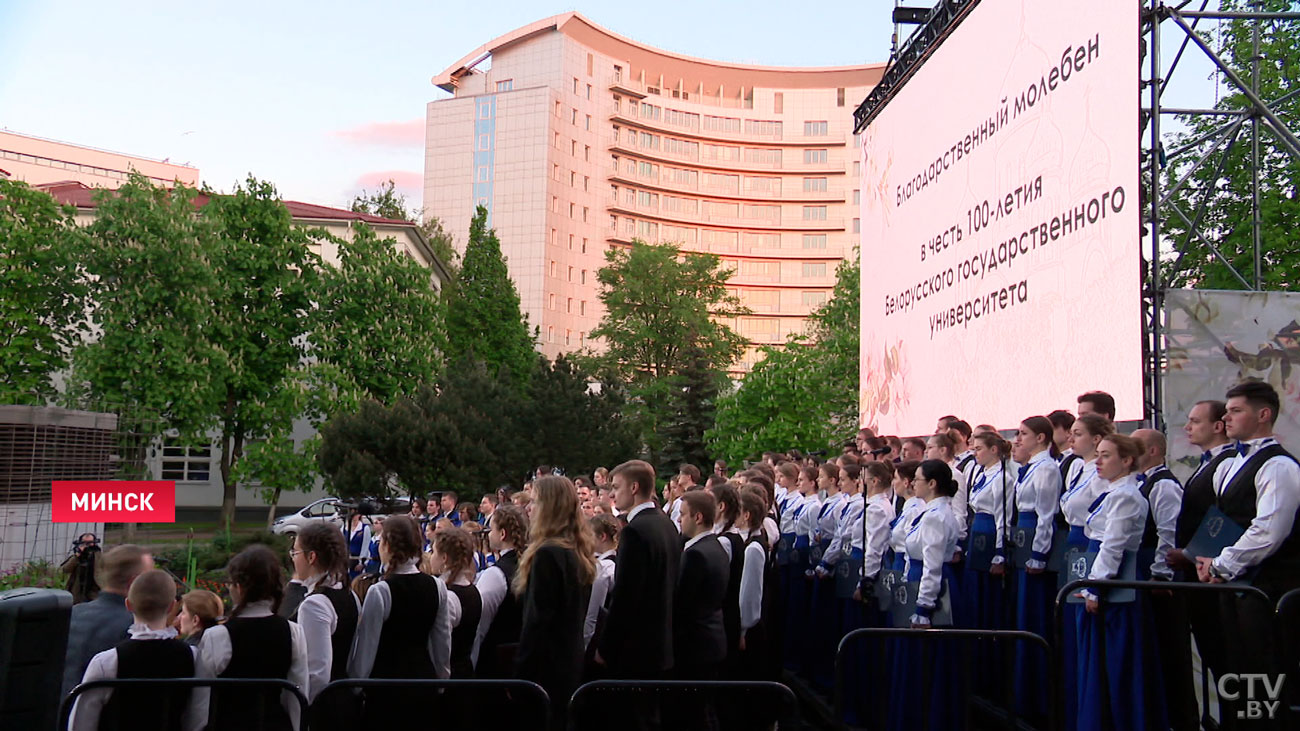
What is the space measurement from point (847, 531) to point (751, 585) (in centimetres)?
141

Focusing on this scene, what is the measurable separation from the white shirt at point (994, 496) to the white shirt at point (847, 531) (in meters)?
0.88

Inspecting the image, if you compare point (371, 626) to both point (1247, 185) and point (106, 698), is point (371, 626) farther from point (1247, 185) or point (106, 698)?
point (1247, 185)

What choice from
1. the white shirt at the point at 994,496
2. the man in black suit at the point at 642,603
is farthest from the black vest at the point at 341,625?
the white shirt at the point at 994,496

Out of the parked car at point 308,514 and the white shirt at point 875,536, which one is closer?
the white shirt at point 875,536

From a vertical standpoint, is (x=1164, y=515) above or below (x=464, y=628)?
above

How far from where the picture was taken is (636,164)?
244 feet

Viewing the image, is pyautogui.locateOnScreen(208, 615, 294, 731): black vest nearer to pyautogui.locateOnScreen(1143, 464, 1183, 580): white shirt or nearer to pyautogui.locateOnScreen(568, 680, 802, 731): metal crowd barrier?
pyautogui.locateOnScreen(568, 680, 802, 731): metal crowd barrier

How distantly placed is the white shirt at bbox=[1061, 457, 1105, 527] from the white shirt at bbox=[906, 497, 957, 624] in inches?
26.5

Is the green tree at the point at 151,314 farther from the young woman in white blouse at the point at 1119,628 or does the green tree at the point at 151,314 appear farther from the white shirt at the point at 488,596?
the young woman in white blouse at the point at 1119,628

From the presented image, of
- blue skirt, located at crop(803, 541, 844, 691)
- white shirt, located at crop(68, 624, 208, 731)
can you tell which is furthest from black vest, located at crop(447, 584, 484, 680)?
blue skirt, located at crop(803, 541, 844, 691)

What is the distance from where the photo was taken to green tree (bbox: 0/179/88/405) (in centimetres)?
2975

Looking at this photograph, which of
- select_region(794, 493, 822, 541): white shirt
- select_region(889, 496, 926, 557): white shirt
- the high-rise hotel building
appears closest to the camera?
select_region(889, 496, 926, 557): white shirt

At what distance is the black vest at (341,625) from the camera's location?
16.6 ft
